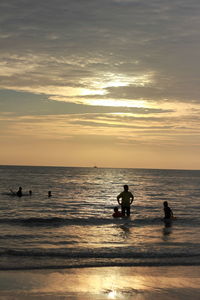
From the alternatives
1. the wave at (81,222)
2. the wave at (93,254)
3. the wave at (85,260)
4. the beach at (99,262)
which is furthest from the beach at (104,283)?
the wave at (81,222)

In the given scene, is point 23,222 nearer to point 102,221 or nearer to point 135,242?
point 102,221

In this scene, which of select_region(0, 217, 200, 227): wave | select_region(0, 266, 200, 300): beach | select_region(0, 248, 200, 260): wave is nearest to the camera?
select_region(0, 266, 200, 300): beach

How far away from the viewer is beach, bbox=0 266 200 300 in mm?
8492

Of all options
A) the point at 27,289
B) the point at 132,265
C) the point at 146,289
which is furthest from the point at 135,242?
the point at 27,289

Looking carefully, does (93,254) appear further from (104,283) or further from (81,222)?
(81,222)

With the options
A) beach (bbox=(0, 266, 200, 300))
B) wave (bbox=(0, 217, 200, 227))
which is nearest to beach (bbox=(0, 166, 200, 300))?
beach (bbox=(0, 266, 200, 300))

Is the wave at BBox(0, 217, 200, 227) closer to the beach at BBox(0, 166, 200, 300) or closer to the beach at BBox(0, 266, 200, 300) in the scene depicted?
the beach at BBox(0, 166, 200, 300)

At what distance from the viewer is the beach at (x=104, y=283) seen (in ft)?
27.9

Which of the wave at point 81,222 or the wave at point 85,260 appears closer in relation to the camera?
the wave at point 85,260

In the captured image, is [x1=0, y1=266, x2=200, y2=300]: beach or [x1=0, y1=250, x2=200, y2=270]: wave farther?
[x1=0, y1=250, x2=200, y2=270]: wave

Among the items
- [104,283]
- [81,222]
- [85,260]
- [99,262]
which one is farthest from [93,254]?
[81,222]

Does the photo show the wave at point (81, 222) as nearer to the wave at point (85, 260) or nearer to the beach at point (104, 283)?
the wave at point (85, 260)

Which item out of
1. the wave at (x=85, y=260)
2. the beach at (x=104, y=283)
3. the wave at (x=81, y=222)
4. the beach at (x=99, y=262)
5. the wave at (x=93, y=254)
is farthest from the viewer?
the wave at (x=81, y=222)

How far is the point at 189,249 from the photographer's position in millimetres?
14414
